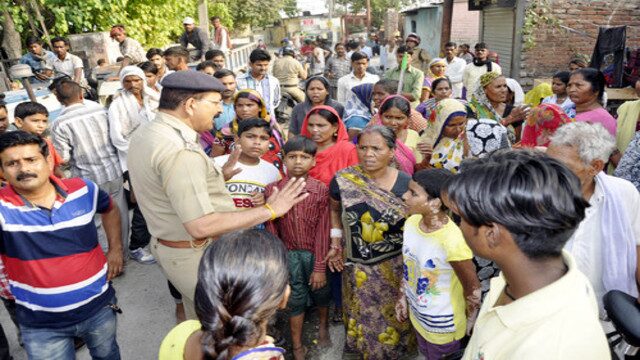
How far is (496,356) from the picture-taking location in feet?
3.90

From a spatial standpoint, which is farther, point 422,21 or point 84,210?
point 422,21

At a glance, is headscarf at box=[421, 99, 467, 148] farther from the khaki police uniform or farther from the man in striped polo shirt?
the man in striped polo shirt

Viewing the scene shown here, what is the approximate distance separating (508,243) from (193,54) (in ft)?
32.9

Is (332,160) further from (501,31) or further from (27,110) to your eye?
(501,31)

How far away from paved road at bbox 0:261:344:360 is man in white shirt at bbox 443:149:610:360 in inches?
82.2

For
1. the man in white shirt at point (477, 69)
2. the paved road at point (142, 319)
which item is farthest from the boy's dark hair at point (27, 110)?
the man in white shirt at point (477, 69)

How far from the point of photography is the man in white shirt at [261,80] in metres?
5.28

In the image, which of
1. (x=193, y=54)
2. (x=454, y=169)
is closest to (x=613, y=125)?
(x=454, y=169)

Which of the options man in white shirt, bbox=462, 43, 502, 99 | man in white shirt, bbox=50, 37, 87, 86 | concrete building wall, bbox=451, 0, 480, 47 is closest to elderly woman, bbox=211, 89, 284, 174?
man in white shirt, bbox=462, 43, 502, 99

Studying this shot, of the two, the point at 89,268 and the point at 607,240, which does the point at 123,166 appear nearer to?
the point at 89,268

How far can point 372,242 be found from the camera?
256 centimetres

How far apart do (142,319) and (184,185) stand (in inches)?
84.3

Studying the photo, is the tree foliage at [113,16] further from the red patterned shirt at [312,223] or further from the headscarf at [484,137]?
the headscarf at [484,137]

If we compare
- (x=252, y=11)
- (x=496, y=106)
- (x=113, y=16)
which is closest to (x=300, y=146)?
(x=496, y=106)
